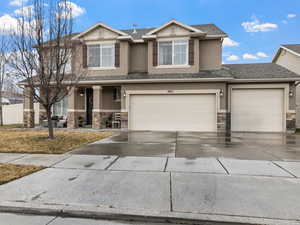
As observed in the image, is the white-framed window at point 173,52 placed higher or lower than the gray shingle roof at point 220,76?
higher

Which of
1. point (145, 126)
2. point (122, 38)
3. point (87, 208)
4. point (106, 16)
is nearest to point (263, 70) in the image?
point (145, 126)

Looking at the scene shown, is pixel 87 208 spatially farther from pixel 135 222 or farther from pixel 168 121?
pixel 168 121

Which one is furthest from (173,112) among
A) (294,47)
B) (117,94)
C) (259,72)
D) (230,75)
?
(294,47)

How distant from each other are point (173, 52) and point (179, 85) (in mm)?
2537

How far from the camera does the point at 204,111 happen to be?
41.7ft

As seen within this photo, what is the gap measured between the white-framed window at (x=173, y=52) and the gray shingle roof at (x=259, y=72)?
3714 millimetres

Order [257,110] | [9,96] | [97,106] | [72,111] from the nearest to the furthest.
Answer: [257,110] < [97,106] < [72,111] < [9,96]

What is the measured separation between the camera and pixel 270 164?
5391 mm

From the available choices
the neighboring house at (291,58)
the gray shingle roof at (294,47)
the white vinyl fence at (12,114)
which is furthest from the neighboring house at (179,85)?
the white vinyl fence at (12,114)

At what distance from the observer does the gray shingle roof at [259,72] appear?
41.0 feet

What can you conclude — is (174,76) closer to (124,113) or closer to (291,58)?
(124,113)

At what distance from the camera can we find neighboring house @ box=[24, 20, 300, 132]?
1249 centimetres

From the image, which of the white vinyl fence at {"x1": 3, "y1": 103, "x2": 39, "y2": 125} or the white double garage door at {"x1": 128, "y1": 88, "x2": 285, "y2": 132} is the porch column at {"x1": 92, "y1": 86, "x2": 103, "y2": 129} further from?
the white vinyl fence at {"x1": 3, "y1": 103, "x2": 39, "y2": 125}

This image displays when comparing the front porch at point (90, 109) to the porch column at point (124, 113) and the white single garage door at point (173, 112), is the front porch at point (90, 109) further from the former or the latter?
the white single garage door at point (173, 112)
